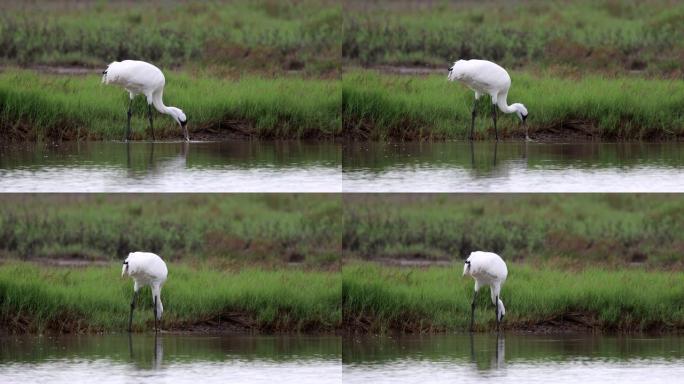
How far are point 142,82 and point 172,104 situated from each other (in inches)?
59.3

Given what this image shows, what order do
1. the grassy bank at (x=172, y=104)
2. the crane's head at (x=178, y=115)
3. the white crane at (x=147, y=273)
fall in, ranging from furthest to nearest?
the grassy bank at (x=172, y=104), the crane's head at (x=178, y=115), the white crane at (x=147, y=273)

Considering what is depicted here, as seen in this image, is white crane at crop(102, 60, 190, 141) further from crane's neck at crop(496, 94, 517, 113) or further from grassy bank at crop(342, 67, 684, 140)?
crane's neck at crop(496, 94, 517, 113)

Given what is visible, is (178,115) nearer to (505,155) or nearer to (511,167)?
(505,155)

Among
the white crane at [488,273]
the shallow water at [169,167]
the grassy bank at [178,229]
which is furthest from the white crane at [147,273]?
the white crane at [488,273]

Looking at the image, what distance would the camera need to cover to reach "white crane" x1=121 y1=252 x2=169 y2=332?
1991 centimetres

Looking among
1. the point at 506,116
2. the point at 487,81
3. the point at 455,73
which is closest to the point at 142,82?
the point at 455,73

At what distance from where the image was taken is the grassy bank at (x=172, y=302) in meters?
20.7

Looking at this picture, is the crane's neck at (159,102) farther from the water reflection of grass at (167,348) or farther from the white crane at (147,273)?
the water reflection of grass at (167,348)

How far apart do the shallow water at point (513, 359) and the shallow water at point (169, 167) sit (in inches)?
73.0

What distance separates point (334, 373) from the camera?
1723 cm

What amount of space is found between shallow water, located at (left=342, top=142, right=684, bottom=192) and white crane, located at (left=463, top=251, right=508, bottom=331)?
1.20 meters

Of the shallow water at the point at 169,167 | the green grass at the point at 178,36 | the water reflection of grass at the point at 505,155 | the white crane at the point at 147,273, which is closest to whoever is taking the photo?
the shallow water at the point at 169,167

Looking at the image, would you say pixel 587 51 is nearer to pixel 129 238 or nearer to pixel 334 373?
pixel 129 238

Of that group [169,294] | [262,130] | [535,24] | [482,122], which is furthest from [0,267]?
[535,24]
